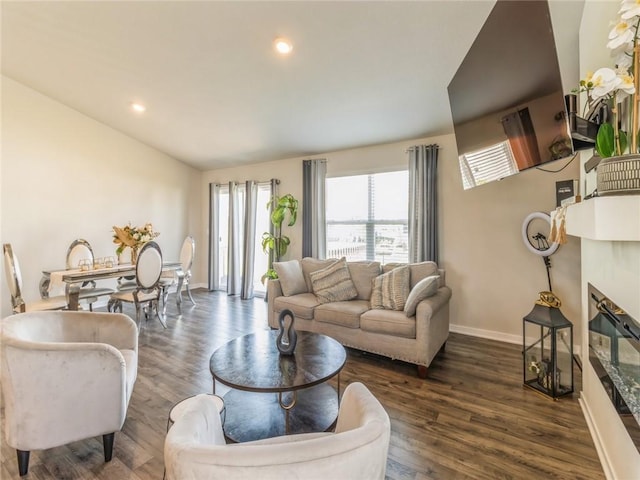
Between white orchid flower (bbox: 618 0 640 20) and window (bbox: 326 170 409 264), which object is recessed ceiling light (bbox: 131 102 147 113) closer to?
window (bbox: 326 170 409 264)

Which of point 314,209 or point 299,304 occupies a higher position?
point 314,209

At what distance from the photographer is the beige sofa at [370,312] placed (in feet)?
8.88

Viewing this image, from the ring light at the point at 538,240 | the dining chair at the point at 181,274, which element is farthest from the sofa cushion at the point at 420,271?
the dining chair at the point at 181,274

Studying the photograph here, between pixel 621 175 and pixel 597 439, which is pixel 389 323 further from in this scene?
pixel 621 175

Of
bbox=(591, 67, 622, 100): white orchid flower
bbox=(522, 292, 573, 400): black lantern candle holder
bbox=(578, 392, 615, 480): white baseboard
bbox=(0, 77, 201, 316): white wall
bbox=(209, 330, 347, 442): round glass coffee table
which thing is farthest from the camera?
bbox=(0, 77, 201, 316): white wall

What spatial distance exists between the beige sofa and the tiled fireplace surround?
111 cm

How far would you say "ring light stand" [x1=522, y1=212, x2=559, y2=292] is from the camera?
304 cm

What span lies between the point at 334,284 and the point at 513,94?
2.48 m

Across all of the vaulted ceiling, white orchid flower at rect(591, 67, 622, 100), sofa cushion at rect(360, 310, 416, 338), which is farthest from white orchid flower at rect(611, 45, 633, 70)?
sofa cushion at rect(360, 310, 416, 338)

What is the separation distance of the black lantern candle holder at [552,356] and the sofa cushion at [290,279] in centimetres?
243

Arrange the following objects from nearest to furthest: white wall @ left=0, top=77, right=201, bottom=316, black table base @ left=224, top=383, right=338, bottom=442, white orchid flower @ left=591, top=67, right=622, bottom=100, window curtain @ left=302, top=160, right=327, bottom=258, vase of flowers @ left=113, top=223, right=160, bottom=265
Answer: white orchid flower @ left=591, top=67, right=622, bottom=100, black table base @ left=224, top=383, right=338, bottom=442, white wall @ left=0, top=77, right=201, bottom=316, vase of flowers @ left=113, top=223, right=160, bottom=265, window curtain @ left=302, top=160, right=327, bottom=258

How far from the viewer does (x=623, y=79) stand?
1.08 meters

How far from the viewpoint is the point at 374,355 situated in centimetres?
318

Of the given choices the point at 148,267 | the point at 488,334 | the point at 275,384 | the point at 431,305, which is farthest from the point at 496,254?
the point at 148,267
